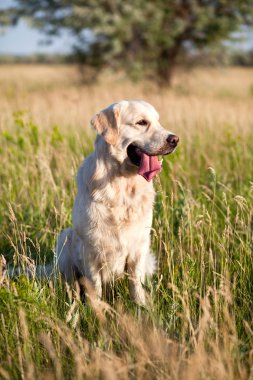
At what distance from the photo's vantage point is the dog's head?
2625 mm

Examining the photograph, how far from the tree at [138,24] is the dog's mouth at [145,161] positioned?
845 centimetres

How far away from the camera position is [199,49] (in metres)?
13.1

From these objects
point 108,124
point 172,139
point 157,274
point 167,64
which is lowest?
point 157,274

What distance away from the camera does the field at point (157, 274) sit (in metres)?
1.81

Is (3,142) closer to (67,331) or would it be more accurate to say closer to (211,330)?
(67,331)

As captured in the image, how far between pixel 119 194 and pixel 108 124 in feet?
1.40

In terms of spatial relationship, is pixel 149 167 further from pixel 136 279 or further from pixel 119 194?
pixel 136 279

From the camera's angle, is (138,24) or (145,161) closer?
(145,161)

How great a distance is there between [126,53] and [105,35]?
0.80 metres

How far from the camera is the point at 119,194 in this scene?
2670 mm

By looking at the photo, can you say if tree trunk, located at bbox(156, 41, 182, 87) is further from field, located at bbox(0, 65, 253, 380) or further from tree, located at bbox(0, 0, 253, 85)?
field, located at bbox(0, 65, 253, 380)

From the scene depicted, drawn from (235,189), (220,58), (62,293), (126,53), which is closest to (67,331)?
(62,293)

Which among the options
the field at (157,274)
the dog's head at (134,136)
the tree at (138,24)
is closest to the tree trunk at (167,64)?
the tree at (138,24)

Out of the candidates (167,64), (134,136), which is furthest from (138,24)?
(134,136)
